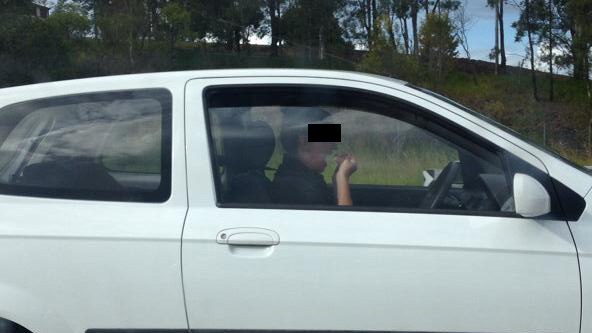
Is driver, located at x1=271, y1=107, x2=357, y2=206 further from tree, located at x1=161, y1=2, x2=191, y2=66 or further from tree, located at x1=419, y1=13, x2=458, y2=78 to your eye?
tree, located at x1=161, y1=2, x2=191, y2=66

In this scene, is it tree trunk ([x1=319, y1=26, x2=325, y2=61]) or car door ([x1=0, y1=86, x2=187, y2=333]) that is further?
tree trunk ([x1=319, y1=26, x2=325, y2=61])

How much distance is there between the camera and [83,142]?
3166mm

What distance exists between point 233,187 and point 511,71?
130ft

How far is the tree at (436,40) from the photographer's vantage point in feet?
82.5

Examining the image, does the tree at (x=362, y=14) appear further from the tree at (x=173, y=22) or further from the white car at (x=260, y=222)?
the white car at (x=260, y=222)

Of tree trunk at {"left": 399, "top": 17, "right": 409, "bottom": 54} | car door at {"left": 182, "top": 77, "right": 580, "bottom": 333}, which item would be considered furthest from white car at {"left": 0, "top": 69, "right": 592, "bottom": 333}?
tree trunk at {"left": 399, "top": 17, "right": 409, "bottom": 54}

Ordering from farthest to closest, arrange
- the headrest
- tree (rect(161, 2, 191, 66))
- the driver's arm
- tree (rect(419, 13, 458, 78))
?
tree (rect(161, 2, 191, 66)), tree (rect(419, 13, 458, 78)), the driver's arm, the headrest

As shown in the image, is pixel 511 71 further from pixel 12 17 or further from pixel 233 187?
pixel 233 187

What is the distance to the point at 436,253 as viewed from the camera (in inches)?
110

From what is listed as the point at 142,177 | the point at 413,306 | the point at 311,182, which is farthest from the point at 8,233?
the point at 413,306

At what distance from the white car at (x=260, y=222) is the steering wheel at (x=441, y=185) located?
4cm

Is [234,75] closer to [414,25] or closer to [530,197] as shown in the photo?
[530,197]

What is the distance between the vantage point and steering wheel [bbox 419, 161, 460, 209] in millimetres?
3176

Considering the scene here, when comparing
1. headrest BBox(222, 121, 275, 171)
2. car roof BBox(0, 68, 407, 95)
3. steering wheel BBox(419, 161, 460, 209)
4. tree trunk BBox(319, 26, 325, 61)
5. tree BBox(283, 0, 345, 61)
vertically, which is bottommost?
steering wheel BBox(419, 161, 460, 209)
